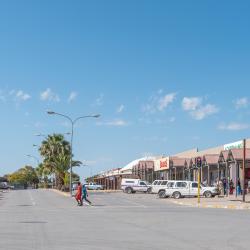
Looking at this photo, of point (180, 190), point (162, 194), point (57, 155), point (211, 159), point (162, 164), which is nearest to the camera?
point (180, 190)

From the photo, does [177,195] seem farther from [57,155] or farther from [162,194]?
[57,155]

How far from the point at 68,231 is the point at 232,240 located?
5130 mm

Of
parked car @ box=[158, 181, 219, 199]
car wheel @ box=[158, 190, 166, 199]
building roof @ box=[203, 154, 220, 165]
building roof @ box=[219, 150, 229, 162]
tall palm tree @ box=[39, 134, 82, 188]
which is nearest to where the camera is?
parked car @ box=[158, 181, 219, 199]

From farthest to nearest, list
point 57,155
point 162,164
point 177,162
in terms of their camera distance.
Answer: point 57,155, point 162,164, point 177,162

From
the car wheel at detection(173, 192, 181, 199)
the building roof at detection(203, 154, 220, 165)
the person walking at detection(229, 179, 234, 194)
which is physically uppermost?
the building roof at detection(203, 154, 220, 165)

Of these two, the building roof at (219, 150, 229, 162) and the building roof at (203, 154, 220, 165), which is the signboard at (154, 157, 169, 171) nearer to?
the building roof at (203, 154, 220, 165)

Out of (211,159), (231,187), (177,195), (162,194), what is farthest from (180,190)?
(211,159)

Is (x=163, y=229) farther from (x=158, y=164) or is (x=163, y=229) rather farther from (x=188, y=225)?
(x=158, y=164)

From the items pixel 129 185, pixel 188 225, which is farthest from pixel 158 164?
pixel 188 225

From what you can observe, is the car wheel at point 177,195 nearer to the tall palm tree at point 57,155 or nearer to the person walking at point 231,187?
the person walking at point 231,187

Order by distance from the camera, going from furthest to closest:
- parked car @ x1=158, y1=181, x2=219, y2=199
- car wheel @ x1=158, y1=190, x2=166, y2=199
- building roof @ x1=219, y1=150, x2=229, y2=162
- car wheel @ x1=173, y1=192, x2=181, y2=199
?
building roof @ x1=219, y1=150, x2=229, y2=162 < car wheel @ x1=158, y1=190, x2=166, y2=199 < parked car @ x1=158, y1=181, x2=219, y2=199 < car wheel @ x1=173, y1=192, x2=181, y2=199

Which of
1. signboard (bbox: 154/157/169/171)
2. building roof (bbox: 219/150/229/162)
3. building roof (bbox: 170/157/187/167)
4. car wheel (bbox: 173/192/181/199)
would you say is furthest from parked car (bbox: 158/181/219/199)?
signboard (bbox: 154/157/169/171)

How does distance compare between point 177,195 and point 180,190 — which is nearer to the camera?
point 177,195

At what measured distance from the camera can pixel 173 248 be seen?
1369 centimetres
